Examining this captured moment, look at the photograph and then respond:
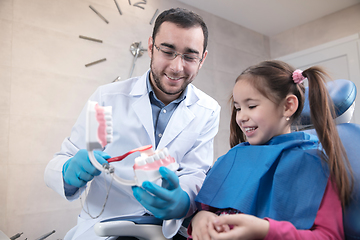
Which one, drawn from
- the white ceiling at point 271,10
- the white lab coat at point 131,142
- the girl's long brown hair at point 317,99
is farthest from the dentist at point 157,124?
the white ceiling at point 271,10

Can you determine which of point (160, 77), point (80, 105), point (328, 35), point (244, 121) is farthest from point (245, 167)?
point (328, 35)

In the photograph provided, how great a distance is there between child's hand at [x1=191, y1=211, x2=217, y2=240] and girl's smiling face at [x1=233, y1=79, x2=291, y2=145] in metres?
0.29

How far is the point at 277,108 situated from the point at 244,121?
0.11 m

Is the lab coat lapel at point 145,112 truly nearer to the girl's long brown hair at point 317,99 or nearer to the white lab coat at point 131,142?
the white lab coat at point 131,142

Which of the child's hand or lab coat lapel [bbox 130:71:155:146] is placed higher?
lab coat lapel [bbox 130:71:155:146]

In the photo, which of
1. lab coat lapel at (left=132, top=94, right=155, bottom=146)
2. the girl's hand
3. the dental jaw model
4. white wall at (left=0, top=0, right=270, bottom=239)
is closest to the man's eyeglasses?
lab coat lapel at (left=132, top=94, right=155, bottom=146)

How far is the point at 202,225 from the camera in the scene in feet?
2.59

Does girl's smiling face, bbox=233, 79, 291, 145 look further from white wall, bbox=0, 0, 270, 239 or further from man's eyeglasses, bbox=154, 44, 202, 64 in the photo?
white wall, bbox=0, 0, 270, 239

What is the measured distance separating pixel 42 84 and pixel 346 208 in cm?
197

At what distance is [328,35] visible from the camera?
3230 millimetres

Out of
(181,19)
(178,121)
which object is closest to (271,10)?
(181,19)

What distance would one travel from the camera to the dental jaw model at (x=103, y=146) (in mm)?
648

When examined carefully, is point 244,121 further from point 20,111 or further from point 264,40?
point 264,40

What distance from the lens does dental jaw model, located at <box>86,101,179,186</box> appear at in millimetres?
648
